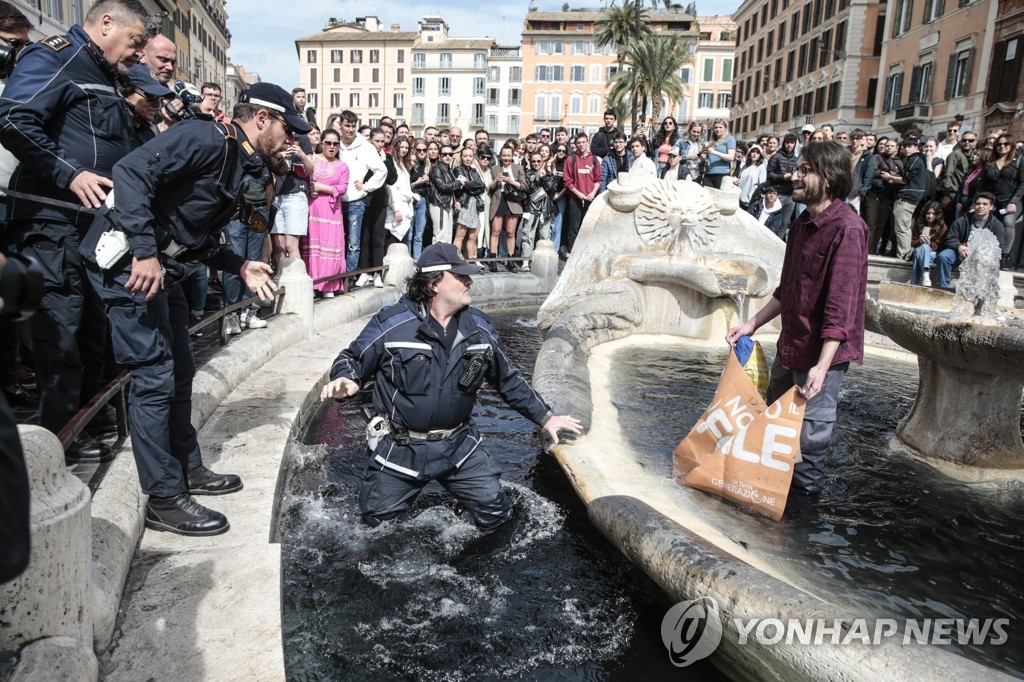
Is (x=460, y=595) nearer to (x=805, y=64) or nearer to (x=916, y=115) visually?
(x=916, y=115)

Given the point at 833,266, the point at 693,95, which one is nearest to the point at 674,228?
the point at 833,266

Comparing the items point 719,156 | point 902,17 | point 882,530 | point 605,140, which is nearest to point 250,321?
point 882,530

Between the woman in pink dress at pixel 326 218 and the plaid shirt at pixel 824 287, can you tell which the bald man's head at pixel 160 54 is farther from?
the woman in pink dress at pixel 326 218

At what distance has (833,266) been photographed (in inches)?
139

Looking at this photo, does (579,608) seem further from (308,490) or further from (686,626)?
(308,490)

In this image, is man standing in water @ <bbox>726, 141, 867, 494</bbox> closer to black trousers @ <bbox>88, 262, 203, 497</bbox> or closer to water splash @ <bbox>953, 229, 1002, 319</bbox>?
water splash @ <bbox>953, 229, 1002, 319</bbox>

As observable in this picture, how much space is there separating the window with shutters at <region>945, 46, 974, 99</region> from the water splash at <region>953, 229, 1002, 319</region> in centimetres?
3001

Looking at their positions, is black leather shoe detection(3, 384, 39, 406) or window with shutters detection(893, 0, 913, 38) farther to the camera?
window with shutters detection(893, 0, 913, 38)

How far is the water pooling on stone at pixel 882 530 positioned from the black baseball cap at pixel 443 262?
55.3 inches

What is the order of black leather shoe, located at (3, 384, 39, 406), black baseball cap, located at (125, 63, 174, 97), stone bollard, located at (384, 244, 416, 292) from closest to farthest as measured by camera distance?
black baseball cap, located at (125, 63, 174, 97)
black leather shoe, located at (3, 384, 39, 406)
stone bollard, located at (384, 244, 416, 292)

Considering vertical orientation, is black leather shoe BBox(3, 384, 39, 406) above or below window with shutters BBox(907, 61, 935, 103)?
below

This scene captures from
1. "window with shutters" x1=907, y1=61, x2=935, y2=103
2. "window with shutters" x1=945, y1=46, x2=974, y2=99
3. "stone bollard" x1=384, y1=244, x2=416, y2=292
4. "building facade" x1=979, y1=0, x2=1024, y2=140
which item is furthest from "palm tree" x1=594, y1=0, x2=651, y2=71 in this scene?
"stone bollard" x1=384, y1=244, x2=416, y2=292

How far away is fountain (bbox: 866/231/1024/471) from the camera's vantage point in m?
Answer: 3.97

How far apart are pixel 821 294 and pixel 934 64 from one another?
115ft
